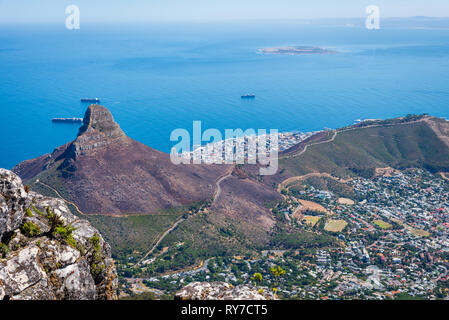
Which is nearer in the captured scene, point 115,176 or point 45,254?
point 45,254

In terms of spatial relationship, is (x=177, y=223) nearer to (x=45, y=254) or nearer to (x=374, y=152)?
(x=45, y=254)

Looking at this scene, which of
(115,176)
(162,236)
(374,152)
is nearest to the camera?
(162,236)

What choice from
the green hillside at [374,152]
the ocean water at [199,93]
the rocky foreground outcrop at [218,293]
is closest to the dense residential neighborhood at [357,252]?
the green hillside at [374,152]

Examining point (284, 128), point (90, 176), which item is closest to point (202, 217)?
point (90, 176)

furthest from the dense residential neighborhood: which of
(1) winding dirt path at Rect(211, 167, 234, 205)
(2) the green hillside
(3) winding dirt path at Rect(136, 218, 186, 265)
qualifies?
(1) winding dirt path at Rect(211, 167, 234, 205)

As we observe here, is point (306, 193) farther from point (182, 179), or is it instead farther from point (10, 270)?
point (10, 270)

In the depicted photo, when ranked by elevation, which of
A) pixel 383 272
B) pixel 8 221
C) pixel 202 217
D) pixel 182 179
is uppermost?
pixel 8 221

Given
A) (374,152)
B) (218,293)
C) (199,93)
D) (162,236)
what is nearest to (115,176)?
(162,236)
